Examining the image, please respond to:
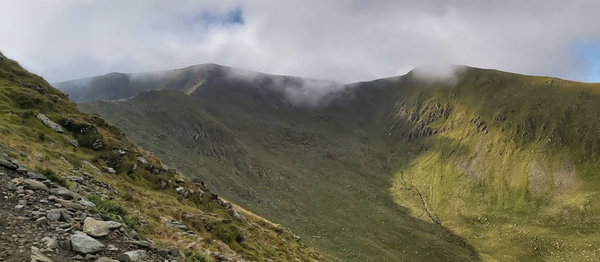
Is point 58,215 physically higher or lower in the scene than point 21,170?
lower

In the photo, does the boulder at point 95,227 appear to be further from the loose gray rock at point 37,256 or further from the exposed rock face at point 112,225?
the loose gray rock at point 37,256

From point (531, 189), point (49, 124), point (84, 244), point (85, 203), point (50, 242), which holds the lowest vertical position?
point (531, 189)

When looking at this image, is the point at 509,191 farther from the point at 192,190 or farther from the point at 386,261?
the point at 192,190

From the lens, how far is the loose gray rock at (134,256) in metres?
9.09

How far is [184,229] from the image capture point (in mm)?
19188

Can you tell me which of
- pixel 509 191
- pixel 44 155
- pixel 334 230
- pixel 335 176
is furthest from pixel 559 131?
pixel 44 155

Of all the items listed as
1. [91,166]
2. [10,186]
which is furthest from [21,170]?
[91,166]

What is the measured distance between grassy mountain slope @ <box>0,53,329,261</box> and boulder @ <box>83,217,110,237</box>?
9.52 feet

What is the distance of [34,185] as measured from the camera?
11.3 meters

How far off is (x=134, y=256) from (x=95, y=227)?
162 centimetres

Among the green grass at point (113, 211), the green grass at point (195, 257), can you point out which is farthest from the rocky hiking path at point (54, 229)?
the green grass at point (195, 257)

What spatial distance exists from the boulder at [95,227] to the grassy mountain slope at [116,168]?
2.90 meters

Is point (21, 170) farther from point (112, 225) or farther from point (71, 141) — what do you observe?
point (71, 141)

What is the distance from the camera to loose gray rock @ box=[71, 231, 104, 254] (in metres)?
8.72
